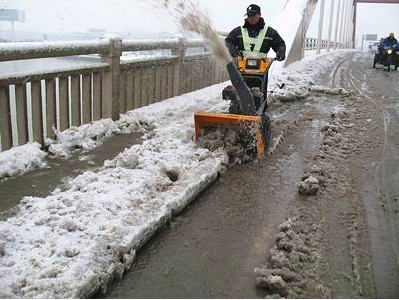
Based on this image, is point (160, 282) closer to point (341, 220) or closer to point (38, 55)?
point (341, 220)

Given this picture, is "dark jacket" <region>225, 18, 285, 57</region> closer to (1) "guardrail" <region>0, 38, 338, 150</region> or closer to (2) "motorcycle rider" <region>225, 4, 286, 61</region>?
(2) "motorcycle rider" <region>225, 4, 286, 61</region>

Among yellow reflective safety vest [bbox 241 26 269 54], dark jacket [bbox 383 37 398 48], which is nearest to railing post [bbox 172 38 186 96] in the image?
yellow reflective safety vest [bbox 241 26 269 54]

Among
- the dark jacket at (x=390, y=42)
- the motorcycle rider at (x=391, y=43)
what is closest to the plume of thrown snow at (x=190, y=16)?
the motorcycle rider at (x=391, y=43)

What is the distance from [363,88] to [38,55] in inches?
387

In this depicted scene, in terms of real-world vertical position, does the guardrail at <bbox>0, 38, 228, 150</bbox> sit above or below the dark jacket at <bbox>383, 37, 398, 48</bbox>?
below

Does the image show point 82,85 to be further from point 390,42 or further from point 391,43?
point 390,42

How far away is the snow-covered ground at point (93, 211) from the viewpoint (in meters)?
2.71

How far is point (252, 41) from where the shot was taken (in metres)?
5.91

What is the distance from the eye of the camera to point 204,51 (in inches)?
425

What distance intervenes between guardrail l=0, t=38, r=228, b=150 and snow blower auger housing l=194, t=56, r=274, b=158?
67.7 inches

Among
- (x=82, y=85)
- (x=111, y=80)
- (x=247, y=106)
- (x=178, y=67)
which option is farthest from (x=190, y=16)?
(x=247, y=106)

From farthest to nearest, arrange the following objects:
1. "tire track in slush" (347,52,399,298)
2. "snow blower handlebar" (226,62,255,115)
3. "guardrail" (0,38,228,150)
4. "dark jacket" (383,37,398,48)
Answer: "dark jacket" (383,37,398,48)
"snow blower handlebar" (226,62,255,115)
"guardrail" (0,38,228,150)
"tire track in slush" (347,52,399,298)

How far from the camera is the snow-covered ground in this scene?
2.71m

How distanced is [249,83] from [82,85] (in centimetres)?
227
